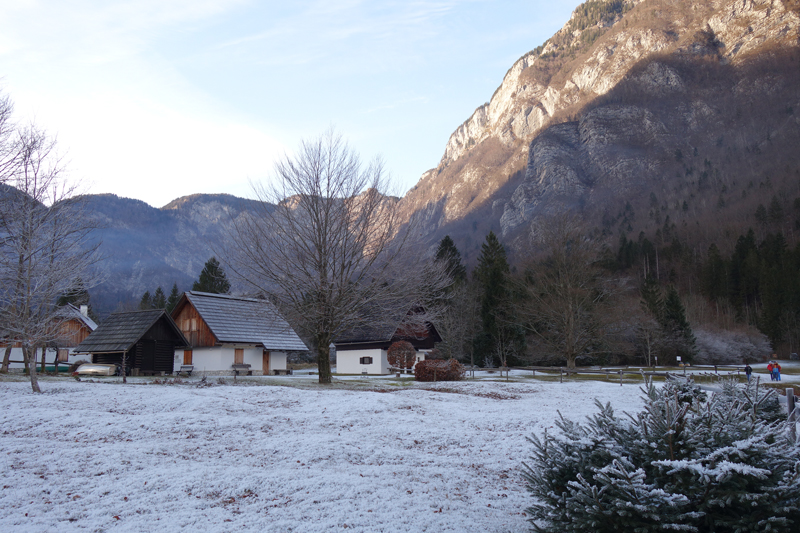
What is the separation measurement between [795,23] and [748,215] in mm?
133264

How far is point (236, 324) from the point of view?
3516cm

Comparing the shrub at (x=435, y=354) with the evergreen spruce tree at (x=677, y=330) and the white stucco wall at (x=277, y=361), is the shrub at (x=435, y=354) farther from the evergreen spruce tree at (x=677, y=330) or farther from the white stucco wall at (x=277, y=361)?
the evergreen spruce tree at (x=677, y=330)

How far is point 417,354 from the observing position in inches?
1845

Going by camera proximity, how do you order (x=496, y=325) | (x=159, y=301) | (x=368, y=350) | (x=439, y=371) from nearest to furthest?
(x=439, y=371)
(x=368, y=350)
(x=496, y=325)
(x=159, y=301)

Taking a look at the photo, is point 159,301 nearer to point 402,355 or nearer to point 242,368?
point 402,355

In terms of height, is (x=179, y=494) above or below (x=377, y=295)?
below

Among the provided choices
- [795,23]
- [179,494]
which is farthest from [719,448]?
[795,23]

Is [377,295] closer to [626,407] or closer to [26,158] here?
[626,407]

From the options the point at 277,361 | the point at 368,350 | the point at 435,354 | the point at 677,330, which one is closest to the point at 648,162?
the point at 677,330

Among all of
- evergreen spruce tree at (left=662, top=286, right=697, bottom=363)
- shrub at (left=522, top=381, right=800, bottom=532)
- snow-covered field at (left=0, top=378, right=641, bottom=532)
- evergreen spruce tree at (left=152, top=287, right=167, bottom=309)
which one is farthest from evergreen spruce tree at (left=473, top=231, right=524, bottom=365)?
evergreen spruce tree at (left=152, top=287, right=167, bottom=309)

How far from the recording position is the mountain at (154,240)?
145250mm

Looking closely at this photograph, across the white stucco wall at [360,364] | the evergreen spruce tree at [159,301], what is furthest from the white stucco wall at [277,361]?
the evergreen spruce tree at [159,301]

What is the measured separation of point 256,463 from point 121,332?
26.3 m

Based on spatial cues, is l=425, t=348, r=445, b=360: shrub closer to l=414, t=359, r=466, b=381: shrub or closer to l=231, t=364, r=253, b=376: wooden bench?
l=414, t=359, r=466, b=381: shrub
